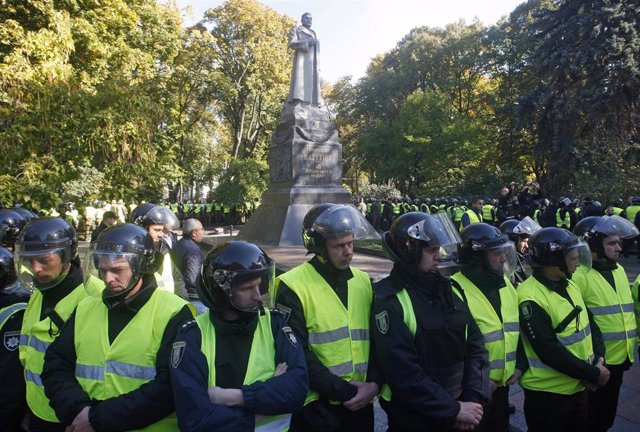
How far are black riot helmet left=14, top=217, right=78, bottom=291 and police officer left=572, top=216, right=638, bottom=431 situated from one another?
369 centimetres

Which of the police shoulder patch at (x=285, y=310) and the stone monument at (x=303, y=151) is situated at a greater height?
the stone monument at (x=303, y=151)

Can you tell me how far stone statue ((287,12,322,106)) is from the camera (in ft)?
49.2

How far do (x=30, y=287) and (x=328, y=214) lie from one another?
1.91 metres

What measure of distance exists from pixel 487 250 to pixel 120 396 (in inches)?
96.6

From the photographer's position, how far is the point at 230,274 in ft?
7.66

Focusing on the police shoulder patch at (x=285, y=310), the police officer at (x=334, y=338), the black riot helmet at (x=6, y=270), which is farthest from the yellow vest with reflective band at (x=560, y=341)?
the black riot helmet at (x=6, y=270)

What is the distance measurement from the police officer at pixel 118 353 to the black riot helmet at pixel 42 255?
463 millimetres

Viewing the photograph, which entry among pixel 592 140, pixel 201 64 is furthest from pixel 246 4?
pixel 592 140

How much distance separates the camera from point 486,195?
27984 millimetres

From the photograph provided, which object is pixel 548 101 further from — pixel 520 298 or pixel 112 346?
pixel 112 346

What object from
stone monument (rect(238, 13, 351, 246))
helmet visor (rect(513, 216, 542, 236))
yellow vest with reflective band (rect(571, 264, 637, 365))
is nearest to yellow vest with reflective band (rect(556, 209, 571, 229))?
stone monument (rect(238, 13, 351, 246))

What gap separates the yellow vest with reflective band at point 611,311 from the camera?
3514mm

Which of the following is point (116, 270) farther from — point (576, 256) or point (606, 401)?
point (606, 401)

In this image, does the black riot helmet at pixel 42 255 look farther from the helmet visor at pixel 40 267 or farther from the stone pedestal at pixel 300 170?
the stone pedestal at pixel 300 170
